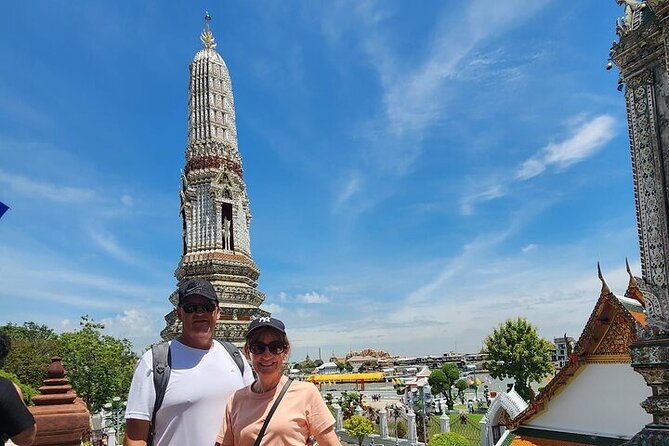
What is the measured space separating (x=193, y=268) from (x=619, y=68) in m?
19.9

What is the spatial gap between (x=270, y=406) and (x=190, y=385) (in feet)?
1.93

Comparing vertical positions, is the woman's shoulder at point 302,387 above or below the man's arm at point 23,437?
above

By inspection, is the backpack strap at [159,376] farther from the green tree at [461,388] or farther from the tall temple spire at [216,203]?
the green tree at [461,388]

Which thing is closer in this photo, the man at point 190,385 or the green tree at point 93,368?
the man at point 190,385

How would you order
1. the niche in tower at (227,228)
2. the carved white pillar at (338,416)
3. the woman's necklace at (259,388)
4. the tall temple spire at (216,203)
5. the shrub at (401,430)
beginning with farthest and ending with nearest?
the carved white pillar at (338,416) → the shrub at (401,430) → the niche in tower at (227,228) → the tall temple spire at (216,203) → the woman's necklace at (259,388)

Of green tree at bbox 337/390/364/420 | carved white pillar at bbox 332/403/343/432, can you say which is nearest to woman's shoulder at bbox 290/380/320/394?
carved white pillar at bbox 332/403/343/432

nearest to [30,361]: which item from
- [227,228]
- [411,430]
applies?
[227,228]

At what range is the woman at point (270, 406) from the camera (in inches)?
111

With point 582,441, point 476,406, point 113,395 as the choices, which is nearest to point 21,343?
point 113,395

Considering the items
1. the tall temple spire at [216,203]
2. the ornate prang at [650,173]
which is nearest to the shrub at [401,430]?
the tall temple spire at [216,203]

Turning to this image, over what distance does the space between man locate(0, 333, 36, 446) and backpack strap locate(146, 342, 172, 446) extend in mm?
825

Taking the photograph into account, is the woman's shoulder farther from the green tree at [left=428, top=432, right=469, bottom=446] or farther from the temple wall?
the green tree at [left=428, top=432, right=469, bottom=446]

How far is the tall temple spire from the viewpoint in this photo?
22.8 m

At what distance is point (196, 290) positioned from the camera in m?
3.31
